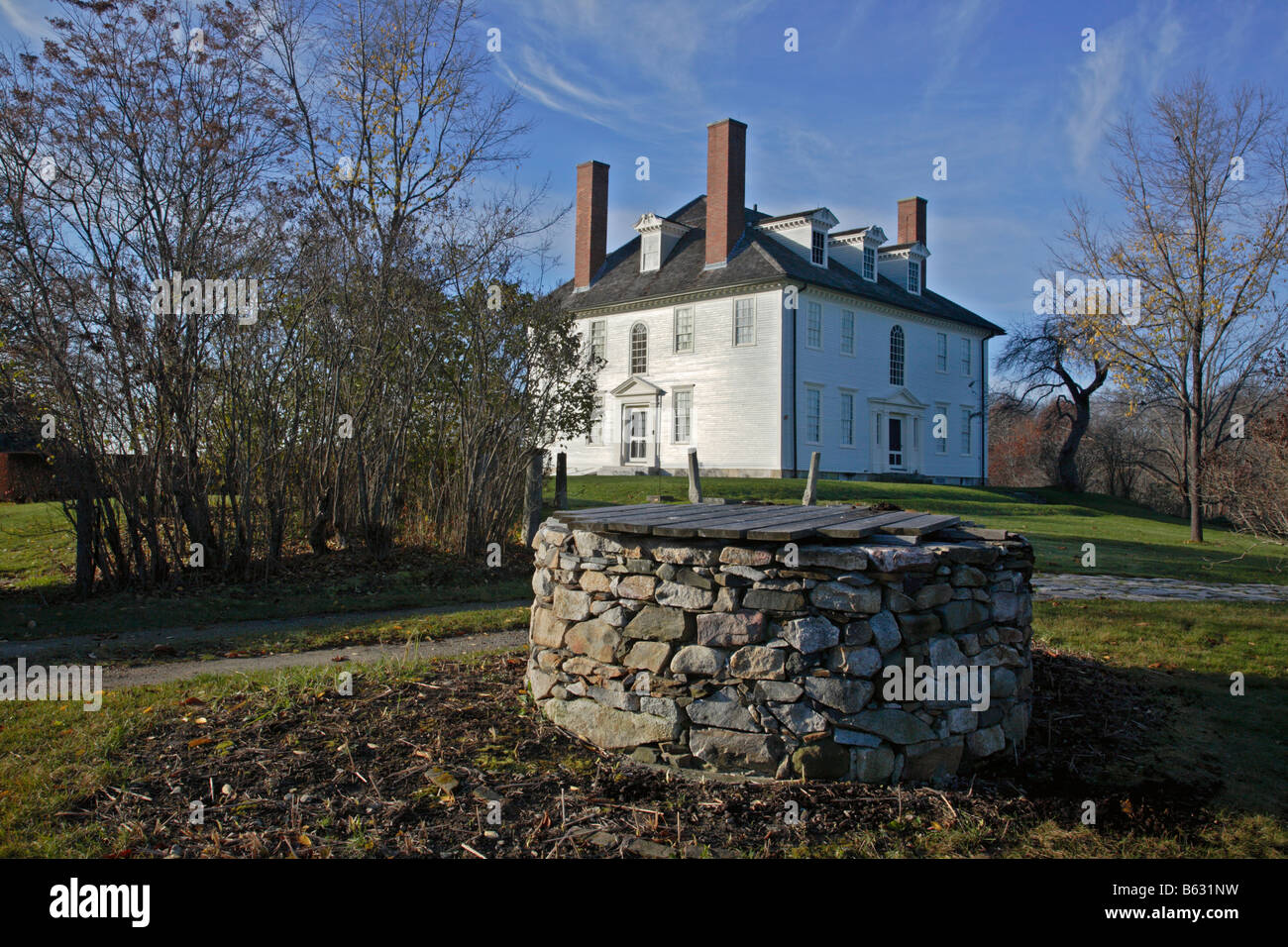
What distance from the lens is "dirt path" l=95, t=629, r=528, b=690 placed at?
6.69 m

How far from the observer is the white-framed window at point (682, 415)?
29.8 m

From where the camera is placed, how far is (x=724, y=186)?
2884cm

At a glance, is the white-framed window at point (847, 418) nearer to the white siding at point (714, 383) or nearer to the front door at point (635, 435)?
the white siding at point (714, 383)

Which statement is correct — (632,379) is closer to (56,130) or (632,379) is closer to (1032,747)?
(56,130)

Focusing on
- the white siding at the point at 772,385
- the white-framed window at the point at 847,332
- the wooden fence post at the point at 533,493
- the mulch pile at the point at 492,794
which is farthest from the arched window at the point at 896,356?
the mulch pile at the point at 492,794

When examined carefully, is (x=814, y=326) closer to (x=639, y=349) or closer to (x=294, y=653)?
(x=639, y=349)

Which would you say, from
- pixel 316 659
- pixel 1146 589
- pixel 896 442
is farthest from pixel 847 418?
pixel 316 659

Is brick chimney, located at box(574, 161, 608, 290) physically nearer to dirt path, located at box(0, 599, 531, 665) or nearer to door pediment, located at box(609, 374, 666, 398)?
door pediment, located at box(609, 374, 666, 398)

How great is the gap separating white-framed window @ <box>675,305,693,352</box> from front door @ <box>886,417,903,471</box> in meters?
8.62

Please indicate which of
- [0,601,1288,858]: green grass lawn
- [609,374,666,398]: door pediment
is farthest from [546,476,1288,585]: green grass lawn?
[0,601,1288,858]: green grass lawn

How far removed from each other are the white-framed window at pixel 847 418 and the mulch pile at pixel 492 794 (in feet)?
81.9

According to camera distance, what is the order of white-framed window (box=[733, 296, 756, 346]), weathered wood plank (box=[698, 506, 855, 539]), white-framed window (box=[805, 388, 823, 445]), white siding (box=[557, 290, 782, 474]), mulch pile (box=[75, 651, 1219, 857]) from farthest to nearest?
white-framed window (box=[805, 388, 823, 445]) < white-framed window (box=[733, 296, 756, 346]) < white siding (box=[557, 290, 782, 474]) < weathered wood plank (box=[698, 506, 855, 539]) < mulch pile (box=[75, 651, 1219, 857])
